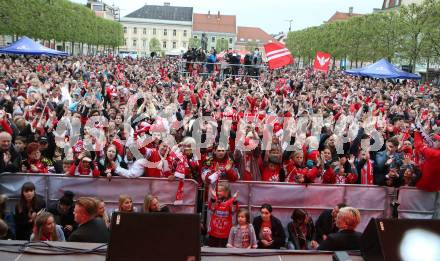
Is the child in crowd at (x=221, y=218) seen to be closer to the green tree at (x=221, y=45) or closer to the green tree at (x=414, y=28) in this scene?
the green tree at (x=414, y=28)

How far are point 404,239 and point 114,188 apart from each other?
14.2ft

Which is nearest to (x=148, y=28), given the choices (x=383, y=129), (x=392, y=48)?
(x=392, y=48)

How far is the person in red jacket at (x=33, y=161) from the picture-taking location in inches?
283

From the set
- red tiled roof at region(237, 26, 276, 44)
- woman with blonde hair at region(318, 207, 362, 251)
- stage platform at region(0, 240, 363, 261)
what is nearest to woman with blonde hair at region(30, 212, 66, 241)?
stage platform at region(0, 240, 363, 261)

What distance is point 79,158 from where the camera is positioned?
718cm

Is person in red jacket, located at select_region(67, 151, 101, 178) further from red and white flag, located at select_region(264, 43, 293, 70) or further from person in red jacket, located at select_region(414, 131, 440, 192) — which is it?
red and white flag, located at select_region(264, 43, 293, 70)

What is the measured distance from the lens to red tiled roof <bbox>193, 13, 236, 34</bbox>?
127 meters

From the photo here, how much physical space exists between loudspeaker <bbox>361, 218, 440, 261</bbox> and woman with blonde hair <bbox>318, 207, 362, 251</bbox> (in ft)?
2.89

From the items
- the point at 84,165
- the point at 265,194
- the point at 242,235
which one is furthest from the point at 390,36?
the point at 242,235

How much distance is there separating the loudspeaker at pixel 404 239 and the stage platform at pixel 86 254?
1.73 feet

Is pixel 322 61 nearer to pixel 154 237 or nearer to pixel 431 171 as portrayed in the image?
pixel 431 171

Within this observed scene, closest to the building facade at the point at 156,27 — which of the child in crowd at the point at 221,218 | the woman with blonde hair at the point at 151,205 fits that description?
the child in crowd at the point at 221,218

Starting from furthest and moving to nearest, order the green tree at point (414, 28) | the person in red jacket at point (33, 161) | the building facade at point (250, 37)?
the building facade at point (250, 37) < the green tree at point (414, 28) < the person in red jacket at point (33, 161)

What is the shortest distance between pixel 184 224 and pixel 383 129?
28.3 ft
